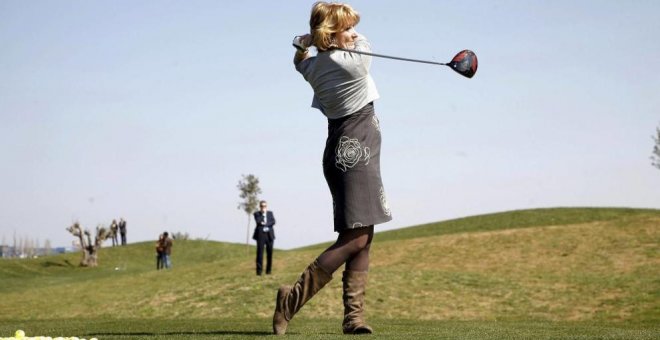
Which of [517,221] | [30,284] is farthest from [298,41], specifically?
[517,221]

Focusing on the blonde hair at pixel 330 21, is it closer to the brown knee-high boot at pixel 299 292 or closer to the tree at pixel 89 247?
the brown knee-high boot at pixel 299 292

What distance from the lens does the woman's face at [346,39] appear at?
693 centimetres

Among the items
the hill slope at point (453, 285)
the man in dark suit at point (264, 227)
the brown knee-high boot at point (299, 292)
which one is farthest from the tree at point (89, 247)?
the brown knee-high boot at point (299, 292)

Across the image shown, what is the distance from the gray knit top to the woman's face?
0.04 meters

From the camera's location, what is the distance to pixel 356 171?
6.93 meters

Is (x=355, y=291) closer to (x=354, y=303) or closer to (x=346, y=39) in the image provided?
(x=354, y=303)

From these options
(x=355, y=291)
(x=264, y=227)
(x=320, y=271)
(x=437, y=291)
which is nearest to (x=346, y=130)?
(x=320, y=271)

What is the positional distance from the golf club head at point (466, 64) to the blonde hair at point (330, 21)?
0.86 m

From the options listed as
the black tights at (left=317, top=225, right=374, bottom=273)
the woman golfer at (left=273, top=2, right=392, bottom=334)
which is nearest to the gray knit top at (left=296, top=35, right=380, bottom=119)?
the woman golfer at (left=273, top=2, right=392, bottom=334)

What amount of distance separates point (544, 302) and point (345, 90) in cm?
1477

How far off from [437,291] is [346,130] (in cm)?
1601

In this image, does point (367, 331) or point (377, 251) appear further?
point (377, 251)

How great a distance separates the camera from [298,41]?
283 inches

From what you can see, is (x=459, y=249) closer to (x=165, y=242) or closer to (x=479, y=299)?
(x=479, y=299)
